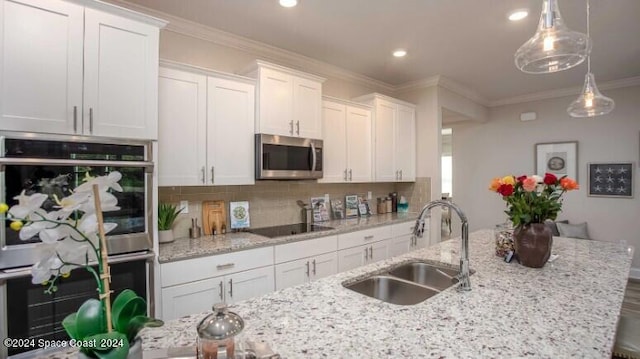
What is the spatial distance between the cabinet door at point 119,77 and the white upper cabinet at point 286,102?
37.7 inches

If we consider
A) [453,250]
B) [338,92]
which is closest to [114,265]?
[453,250]

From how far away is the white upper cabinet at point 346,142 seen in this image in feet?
11.9

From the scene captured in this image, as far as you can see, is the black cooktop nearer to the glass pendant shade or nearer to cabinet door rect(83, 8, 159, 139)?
cabinet door rect(83, 8, 159, 139)

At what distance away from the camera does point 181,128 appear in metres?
2.52

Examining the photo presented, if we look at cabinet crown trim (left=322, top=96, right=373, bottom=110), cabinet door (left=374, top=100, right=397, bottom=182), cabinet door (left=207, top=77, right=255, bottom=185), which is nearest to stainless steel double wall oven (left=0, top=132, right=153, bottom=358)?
cabinet door (left=207, top=77, right=255, bottom=185)

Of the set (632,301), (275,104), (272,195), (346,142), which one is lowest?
(632,301)

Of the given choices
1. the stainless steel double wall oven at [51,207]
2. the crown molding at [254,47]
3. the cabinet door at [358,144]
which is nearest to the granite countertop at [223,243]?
the stainless steel double wall oven at [51,207]

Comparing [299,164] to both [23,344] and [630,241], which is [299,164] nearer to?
[23,344]

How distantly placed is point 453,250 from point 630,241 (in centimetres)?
406

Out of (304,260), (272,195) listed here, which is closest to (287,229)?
(272,195)

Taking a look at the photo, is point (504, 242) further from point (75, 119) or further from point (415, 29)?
point (75, 119)

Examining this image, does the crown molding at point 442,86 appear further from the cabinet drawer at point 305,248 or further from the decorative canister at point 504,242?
the decorative canister at point 504,242

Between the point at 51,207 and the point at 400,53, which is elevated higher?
the point at 400,53

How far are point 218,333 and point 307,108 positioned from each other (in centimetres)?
273
